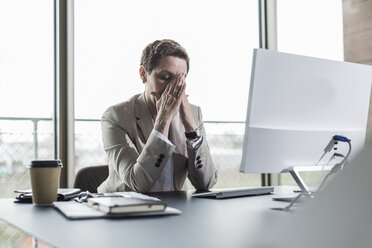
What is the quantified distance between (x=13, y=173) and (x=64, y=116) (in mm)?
493

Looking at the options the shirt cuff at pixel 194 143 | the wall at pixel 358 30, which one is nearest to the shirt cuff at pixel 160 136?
the shirt cuff at pixel 194 143

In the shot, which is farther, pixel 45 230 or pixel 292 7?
pixel 292 7

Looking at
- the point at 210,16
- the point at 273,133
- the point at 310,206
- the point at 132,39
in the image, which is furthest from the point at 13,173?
the point at 310,206

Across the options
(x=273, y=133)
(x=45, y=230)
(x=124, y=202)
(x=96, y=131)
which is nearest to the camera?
(x=45, y=230)

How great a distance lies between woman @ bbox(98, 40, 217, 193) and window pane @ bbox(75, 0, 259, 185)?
3.37 ft

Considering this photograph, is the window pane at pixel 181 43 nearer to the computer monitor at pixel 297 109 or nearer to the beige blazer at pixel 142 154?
the beige blazer at pixel 142 154

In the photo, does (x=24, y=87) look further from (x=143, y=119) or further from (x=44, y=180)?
(x=44, y=180)

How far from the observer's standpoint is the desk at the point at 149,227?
2.54 ft

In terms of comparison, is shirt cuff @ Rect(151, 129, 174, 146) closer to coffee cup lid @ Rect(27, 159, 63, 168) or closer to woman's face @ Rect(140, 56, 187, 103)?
woman's face @ Rect(140, 56, 187, 103)

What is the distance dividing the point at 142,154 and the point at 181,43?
1.85 m

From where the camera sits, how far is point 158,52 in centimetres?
209

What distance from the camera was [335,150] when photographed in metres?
1.38

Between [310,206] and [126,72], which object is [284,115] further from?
[126,72]

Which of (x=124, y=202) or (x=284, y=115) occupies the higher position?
(x=284, y=115)
